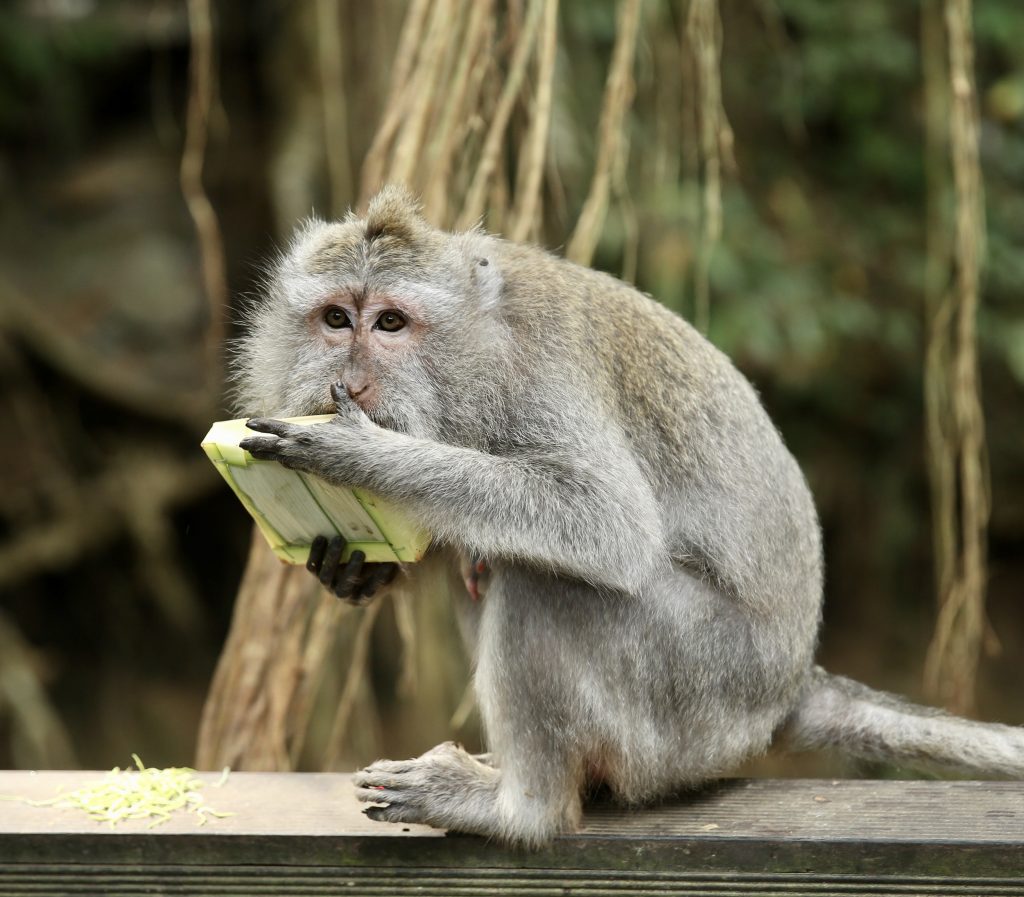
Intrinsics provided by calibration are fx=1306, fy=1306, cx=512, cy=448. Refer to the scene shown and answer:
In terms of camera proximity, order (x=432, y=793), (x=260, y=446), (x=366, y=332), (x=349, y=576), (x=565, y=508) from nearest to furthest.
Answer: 1. (x=260, y=446)
2. (x=432, y=793)
3. (x=565, y=508)
4. (x=349, y=576)
5. (x=366, y=332)

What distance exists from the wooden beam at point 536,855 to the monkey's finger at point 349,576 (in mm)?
568

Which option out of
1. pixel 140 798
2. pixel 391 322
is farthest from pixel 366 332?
pixel 140 798

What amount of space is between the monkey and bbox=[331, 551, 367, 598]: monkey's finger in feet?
0.04

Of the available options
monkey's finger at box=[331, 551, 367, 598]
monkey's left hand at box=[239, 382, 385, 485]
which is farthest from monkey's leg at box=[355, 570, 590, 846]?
monkey's left hand at box=[239, 382, 385, 485]

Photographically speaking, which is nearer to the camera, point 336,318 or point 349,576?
point 349,576

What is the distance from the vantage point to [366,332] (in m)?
3.52

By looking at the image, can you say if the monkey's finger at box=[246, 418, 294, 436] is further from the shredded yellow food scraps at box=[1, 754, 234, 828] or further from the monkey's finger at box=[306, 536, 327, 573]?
the shredded yellow food scraps at box=[1, 754, 234, 828]

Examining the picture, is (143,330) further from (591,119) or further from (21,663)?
(591,119)

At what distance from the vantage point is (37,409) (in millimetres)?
8070

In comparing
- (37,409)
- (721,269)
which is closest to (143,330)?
(37,409)

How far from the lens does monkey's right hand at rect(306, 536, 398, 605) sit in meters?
3.37

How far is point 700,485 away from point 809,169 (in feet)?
17.2

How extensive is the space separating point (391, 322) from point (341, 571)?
2.26 ft

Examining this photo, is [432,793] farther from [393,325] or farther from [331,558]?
[393,325]
